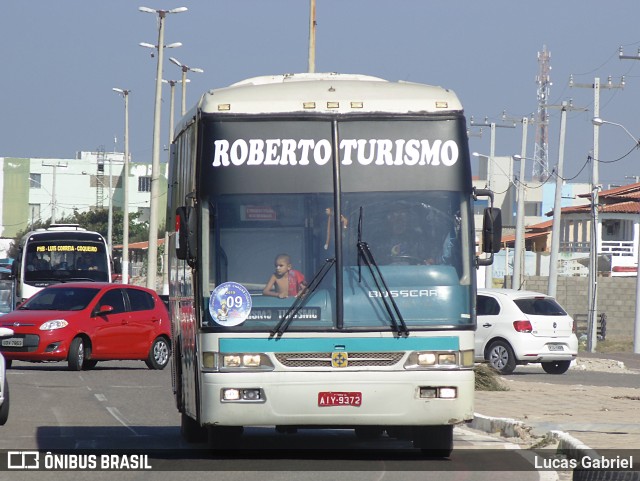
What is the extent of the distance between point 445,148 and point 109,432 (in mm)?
5124

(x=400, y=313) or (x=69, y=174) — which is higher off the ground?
(x=69, y=174)

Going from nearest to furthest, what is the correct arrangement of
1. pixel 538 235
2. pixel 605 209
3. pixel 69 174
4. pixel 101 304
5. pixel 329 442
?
pixel 329 442
pixel 101 304
pixel 605 209
pixel 538 235
pixel 69 174

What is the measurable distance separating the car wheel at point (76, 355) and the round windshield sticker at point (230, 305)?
1448cm

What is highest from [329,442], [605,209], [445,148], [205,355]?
[605,209]

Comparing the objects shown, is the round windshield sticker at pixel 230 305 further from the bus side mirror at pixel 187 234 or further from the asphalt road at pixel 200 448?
the asphalt road at pixel 200 448

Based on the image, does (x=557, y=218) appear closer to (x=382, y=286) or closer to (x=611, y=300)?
(x=611, y=300)

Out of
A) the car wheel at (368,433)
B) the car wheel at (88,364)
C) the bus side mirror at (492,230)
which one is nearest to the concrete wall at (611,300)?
the car wheel at (88,364)

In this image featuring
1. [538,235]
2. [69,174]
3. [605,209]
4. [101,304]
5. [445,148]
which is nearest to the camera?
[445,148]

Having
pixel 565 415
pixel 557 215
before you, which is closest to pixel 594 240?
pixel 557 215

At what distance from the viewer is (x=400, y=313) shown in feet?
39.3

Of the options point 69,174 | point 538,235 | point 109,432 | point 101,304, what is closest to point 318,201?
point 109,432

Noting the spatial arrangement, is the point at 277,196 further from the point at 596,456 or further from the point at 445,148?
the point at 596,456

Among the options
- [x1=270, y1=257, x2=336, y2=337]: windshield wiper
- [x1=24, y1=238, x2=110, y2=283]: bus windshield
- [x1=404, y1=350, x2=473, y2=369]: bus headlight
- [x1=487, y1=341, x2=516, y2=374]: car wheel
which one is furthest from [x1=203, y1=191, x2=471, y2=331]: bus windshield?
[x1=24, y1=238, x2=110, y2=283]: bus windshield

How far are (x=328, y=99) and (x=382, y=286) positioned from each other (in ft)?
5.67
